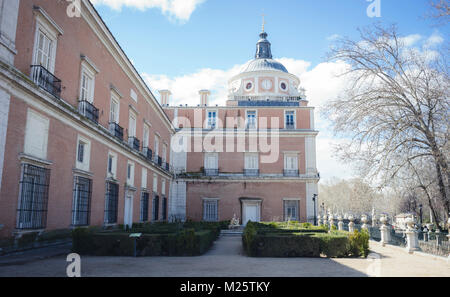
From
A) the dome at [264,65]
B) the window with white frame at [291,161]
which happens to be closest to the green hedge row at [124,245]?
the window with white frame at [291,161]

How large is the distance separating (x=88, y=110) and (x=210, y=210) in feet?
65.9

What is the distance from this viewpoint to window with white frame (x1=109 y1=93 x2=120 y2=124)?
18336mm

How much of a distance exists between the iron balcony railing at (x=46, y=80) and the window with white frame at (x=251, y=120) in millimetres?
23214

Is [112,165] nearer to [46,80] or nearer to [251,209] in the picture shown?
[46,80]

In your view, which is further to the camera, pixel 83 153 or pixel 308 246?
pixel 83 153

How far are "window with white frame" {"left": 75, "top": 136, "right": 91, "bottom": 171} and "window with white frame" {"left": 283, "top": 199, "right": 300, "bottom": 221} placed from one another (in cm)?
2155

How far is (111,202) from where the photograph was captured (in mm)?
17703

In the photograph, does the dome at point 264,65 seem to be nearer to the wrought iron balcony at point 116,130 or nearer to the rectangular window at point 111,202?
the wrought iron balcony at point 116,130

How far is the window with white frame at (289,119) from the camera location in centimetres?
3422

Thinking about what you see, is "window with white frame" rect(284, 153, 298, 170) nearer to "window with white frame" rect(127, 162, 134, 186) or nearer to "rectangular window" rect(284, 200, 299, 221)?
"rectangular window" rect(284, 200, 299, 221)

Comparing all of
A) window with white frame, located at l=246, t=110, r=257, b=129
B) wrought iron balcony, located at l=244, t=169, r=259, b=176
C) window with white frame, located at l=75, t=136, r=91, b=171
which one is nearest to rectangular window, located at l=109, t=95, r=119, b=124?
window with white frame, located at l=75, t=136, r=91, b=171

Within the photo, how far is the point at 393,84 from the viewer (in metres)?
11.5

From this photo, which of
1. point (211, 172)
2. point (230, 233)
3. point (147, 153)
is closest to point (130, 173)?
point (147, 153)

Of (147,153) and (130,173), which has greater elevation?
(147,153)
